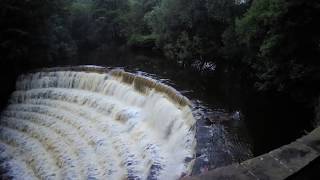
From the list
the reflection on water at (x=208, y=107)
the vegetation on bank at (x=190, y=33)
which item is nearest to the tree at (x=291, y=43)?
the vegetation on bank at (x=190, y=33)

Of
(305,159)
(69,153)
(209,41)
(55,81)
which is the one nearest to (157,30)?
(209,41)

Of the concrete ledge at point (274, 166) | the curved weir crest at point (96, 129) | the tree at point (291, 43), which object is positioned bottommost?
the curved weir crest at point (96, 129)

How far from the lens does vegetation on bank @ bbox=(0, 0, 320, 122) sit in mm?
10305

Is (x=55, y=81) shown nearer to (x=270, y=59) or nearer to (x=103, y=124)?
(x=103, y=124)

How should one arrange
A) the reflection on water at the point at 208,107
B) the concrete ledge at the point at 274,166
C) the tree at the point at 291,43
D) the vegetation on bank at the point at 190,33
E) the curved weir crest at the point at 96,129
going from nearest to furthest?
the concrete ledge at the point at 274,166
the reflection on water at the point at 208,107
the curved weir crest at the point at 96,129
the tree at the point at 291,43
the vegetation on bank at the point at 190,33

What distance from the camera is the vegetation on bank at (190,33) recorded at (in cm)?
1030

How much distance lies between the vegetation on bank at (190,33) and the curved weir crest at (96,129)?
2.93 metres

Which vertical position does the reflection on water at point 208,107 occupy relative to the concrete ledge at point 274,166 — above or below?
below

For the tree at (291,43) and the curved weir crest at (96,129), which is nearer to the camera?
the curved weir crest at (96,129)

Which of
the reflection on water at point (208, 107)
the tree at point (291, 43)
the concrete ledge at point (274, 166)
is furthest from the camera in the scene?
the tree at point (291, 43)

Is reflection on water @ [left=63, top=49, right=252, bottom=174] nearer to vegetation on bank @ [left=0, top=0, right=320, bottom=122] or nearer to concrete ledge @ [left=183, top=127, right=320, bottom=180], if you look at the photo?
vegetation on bank @ [left=0, top=0, right=320, bottom=122]

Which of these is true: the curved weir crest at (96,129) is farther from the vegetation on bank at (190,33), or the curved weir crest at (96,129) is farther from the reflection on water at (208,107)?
Answer: the vegetation on bank at (190,33)

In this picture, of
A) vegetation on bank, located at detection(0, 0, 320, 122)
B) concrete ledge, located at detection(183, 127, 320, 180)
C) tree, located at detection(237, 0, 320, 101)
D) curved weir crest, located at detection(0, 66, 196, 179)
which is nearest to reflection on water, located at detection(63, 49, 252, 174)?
curved weir crest, located at detection(0, 66, 196, 179)

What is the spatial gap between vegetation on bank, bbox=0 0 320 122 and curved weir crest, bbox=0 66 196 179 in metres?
2.93
